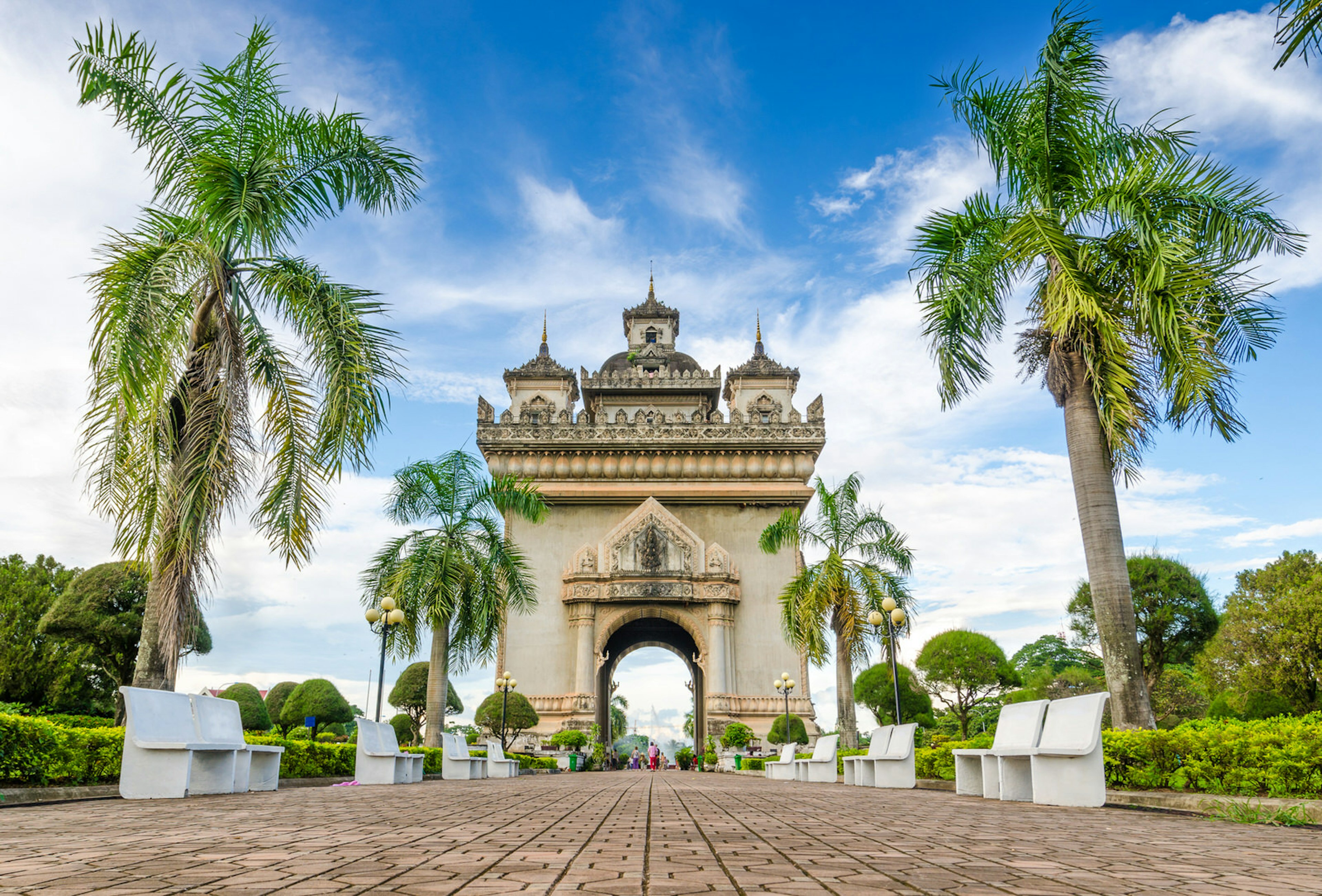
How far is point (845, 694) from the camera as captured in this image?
19.8 metres

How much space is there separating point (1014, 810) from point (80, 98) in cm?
1127

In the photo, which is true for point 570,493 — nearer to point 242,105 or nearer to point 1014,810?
point 242,105

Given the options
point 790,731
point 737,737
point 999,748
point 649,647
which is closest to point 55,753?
point 999,748

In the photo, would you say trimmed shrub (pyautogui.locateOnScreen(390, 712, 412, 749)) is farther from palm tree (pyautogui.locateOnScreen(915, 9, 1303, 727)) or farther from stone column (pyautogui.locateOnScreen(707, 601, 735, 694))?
palm tree (pyautogui.locateOnScreen(915, 9, 1303, 727))

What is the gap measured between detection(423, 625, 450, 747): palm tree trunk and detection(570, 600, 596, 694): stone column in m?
12.7

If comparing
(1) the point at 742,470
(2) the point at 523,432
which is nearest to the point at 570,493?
(2) the point at 523,432

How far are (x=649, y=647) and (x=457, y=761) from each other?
23.5 m

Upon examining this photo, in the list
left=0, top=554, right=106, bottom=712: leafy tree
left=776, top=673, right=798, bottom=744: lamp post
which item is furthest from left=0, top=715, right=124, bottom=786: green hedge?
left=0, top=554, right=106, bottom=712: leafy tree

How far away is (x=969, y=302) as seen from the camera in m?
11.6

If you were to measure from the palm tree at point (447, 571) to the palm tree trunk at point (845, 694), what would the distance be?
7434 millimetres

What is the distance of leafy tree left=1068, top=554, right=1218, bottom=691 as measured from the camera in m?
33.8

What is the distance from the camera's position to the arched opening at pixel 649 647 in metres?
33.5

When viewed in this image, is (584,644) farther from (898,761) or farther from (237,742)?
(237,742)

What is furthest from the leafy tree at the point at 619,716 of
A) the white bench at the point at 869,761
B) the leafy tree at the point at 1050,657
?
the white bench at the point at 869,761
